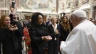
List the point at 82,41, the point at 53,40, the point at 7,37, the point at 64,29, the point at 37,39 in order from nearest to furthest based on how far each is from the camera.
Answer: the point at 82,41, the point at 37,39, the point at 7,37, the point at 53,40, the point at 64,29

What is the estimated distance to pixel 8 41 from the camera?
217 inches

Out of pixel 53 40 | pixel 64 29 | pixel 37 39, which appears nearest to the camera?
pixel 37 39

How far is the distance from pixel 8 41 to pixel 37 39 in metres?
0.74

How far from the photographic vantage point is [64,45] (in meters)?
3.75

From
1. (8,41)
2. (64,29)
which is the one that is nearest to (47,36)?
(8,41)

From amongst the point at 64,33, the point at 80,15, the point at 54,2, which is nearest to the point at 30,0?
the point at 54,2

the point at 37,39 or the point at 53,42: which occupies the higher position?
the point at 37,39

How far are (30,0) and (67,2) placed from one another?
5362mm

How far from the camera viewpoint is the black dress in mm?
5422

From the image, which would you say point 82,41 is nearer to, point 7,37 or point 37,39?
point 37,39

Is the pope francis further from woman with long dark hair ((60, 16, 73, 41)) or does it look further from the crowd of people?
woman with long dark hair ((60, 16, 73, 41))

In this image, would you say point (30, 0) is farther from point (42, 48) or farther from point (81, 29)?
point (81, 29)

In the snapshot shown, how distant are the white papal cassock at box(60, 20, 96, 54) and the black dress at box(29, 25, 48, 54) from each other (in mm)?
1818

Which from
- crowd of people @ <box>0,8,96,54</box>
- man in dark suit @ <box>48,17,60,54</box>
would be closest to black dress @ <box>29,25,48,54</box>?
crowd of people @ <box>0,8,96,54</box>
